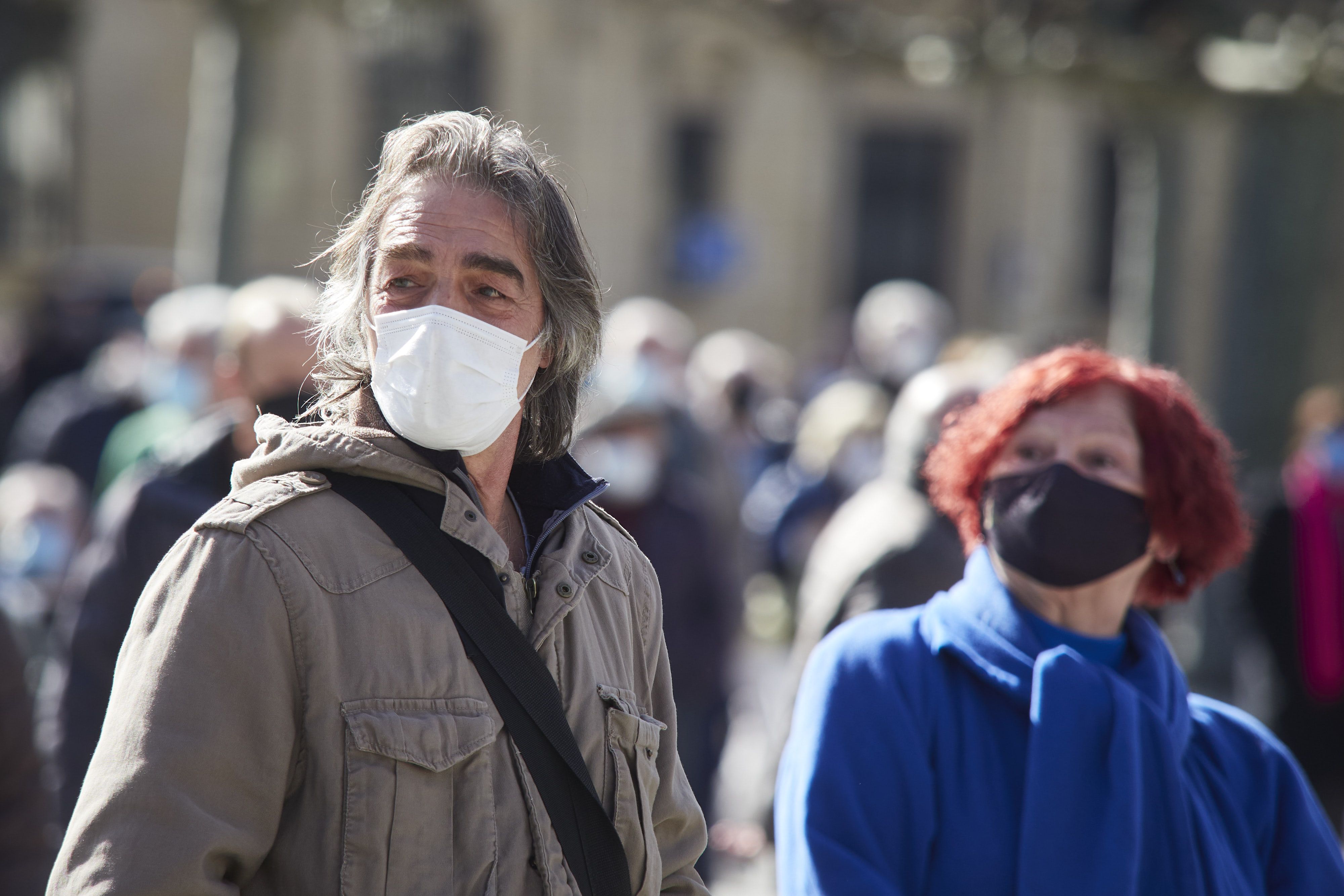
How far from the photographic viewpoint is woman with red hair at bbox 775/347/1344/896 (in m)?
2.60

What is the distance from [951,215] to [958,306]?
1468 millimetres

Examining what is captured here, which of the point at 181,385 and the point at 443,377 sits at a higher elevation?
the point at 443,377

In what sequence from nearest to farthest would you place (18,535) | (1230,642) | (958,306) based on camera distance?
1. (18,535)
2. (1230,642)
3. (958,306)

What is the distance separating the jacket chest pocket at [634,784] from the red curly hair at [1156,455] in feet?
3.95

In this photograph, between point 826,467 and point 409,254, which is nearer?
point 409,254

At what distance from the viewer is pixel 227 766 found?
5.66 ft

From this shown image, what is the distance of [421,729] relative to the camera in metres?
1.82

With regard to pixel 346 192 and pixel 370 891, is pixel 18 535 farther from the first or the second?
pixel 346 192

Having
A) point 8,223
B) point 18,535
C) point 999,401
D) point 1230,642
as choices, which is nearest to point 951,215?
point 8,223

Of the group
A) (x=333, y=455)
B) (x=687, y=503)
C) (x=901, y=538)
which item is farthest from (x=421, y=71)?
(x=333, y=455)

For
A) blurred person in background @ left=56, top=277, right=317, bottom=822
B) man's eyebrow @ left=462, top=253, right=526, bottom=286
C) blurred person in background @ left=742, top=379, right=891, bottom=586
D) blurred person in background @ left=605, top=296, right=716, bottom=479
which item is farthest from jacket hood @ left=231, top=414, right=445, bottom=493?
blurred person in background @ left=742, top=379, right=891, bottom=586

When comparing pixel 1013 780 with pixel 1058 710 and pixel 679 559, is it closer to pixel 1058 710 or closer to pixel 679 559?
pixel 1058 710

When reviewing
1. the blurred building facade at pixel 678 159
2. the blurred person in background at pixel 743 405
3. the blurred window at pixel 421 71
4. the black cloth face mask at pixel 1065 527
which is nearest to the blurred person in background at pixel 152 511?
the black cloth face mask at pixel 1065 527

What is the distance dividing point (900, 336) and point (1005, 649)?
6.03 m
